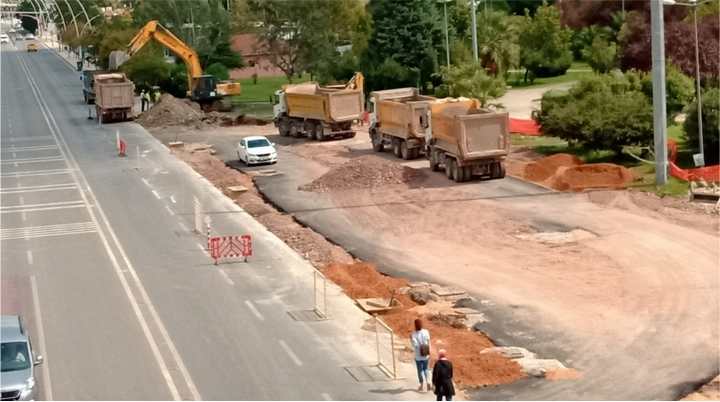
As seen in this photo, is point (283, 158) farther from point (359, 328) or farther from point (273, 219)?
point (359, 328)

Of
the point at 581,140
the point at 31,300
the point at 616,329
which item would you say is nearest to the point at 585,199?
the point at 581,140

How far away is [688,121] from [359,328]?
89.0 feet

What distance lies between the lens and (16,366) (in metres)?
23.4

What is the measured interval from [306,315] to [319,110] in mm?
38708

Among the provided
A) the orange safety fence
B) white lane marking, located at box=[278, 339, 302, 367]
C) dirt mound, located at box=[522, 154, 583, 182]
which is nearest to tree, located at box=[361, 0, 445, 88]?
dirt mound, located at box=[522, 154, 583, 182]

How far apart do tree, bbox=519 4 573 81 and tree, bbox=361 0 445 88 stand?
15.5m

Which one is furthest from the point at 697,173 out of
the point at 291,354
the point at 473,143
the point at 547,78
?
the point at 547,78

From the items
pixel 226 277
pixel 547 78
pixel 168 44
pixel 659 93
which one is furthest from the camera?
pixel 547 78

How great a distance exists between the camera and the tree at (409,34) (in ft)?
285

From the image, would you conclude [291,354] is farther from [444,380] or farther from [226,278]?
[226,278]

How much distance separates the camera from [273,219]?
4472cm

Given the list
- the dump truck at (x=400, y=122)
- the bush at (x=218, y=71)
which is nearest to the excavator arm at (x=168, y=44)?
the bush at (x=218, y=71)

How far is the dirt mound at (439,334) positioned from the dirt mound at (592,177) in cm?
1459

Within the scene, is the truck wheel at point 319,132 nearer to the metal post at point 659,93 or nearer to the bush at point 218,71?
the metal post at point 659,93
